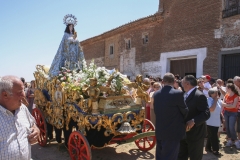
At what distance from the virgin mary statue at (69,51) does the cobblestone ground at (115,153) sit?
1939 millimetres

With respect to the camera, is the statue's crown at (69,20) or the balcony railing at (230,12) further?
the balcony railing at (230,12)

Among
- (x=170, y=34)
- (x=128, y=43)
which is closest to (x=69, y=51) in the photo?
(x=170, y=34)

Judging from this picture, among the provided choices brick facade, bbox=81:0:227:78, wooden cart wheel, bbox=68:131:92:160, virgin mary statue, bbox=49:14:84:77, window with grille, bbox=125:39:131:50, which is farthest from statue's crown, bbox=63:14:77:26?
window with grille, bbox=125:39:131:50

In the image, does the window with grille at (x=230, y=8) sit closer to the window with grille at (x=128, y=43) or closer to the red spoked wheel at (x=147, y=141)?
the red spoked wheel at (x=147, y=141)

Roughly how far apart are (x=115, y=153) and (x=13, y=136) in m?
3.57

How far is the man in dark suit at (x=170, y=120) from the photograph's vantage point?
11.9 ft

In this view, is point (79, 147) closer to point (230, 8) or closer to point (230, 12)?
point (230, 12)

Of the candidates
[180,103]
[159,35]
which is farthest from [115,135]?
[159,35]

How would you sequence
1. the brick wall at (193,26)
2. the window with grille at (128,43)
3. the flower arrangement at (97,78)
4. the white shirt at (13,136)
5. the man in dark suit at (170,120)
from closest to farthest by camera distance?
the white shirt at (13,136), the man in dark suit at (170,120), the flower arrangement at (97,78), the brick wall at (193,26), the window with grille at (128,43)

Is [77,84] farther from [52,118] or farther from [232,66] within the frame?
[232,66]

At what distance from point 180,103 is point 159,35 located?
10.2m

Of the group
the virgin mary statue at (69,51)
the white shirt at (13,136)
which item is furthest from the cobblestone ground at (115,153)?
the white shirt at (13,136)

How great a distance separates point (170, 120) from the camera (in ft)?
12.0

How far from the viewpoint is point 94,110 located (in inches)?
173
